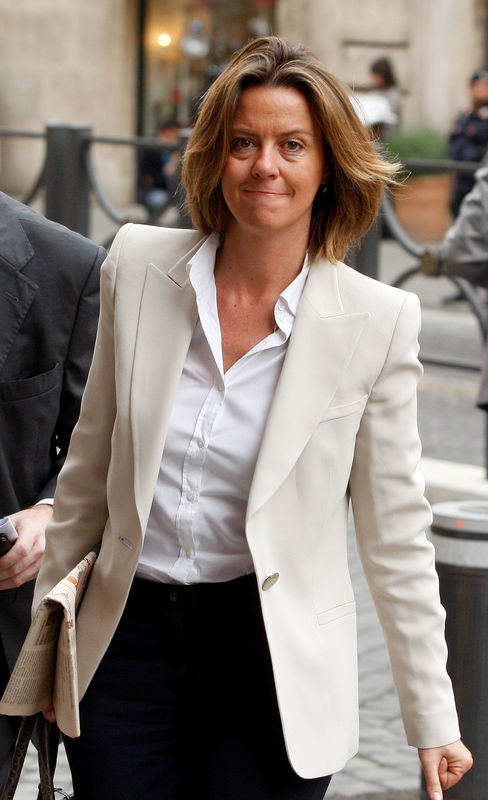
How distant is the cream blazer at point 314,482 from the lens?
2414 mm

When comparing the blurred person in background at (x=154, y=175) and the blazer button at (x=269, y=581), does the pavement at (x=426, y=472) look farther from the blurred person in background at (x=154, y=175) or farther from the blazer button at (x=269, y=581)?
the blurred person in background at (x=154, y=175)

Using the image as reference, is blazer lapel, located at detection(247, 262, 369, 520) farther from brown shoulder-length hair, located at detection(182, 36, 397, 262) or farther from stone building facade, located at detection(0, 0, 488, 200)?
stone building facade, located at detection(0, 0, 488, 200)

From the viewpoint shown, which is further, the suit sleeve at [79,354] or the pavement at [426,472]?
the pavement at [426,472]

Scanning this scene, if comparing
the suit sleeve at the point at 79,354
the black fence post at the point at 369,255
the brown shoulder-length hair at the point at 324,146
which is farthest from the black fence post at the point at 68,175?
the brown shoulder-length hair at the point at 324,146

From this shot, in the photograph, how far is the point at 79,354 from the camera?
2.90 meters

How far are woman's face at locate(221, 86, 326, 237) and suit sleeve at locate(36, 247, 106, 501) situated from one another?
1.59 ft

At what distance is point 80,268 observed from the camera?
9.36ft

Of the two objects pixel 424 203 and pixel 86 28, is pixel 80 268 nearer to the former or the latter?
pixel 424 203

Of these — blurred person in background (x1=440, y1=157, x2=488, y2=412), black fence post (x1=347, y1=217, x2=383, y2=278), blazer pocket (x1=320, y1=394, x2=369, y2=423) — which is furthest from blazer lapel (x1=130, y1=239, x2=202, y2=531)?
black fence post (x1=347, y1=217, x2=383, y2=278)

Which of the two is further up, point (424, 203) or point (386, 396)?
point (386, 396)

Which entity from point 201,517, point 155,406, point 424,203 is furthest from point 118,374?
point 424,203

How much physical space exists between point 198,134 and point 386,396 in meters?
0.57

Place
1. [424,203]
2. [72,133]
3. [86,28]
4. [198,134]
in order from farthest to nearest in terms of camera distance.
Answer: [86,28] → [424,203] → [72,133] → [198,134]

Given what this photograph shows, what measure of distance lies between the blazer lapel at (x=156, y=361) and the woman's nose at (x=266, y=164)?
223 mm
